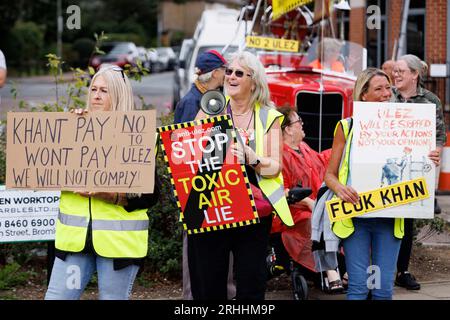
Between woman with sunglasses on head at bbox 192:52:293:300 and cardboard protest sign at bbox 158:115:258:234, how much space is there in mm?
110

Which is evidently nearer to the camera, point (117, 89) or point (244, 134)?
point (117, 89)

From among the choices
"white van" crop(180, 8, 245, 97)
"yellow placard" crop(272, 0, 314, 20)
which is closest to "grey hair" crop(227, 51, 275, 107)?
"yellow placard" crop(272, 0, 314, 20)

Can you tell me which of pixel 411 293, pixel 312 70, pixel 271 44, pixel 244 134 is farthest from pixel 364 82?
pixel 271 44

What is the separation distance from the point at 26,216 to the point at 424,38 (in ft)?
46.6

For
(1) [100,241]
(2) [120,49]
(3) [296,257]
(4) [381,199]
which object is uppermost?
(2) [120,49]

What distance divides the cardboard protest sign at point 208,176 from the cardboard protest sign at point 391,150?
85cm

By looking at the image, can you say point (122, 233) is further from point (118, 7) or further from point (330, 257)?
point (118, 7)

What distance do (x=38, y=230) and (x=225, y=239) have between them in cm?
224

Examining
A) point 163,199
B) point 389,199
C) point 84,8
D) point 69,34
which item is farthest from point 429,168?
point 84,8

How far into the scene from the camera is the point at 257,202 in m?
5.72

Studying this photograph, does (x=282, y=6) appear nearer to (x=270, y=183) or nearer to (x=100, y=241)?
(x=270, y=183)

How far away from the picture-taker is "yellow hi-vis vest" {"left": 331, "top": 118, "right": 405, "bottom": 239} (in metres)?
6.10

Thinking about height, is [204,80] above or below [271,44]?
below

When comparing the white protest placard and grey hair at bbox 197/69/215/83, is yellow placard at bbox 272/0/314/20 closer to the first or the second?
grey hair at bbox 197/69/215/83
